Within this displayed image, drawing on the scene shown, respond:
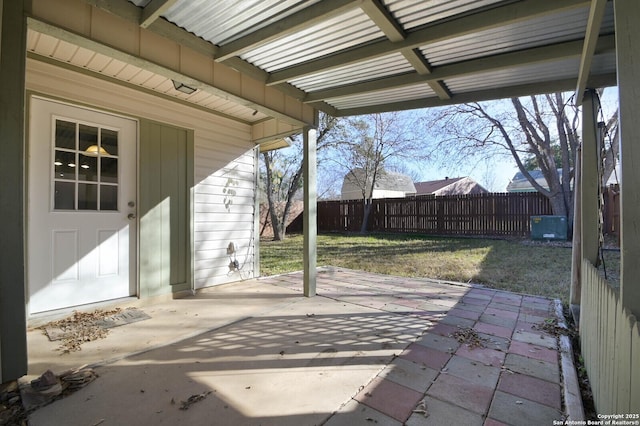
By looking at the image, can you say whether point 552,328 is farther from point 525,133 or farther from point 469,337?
point 525,133

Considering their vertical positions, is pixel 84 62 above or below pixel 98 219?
above

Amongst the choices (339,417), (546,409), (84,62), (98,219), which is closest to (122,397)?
(339,417)

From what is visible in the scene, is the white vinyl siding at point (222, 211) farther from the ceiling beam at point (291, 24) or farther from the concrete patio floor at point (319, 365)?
the ceiling beam at point (291, 24)

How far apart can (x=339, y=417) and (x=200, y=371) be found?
3.39ft

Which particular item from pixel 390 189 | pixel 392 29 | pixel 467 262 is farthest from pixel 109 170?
pixel 390 189

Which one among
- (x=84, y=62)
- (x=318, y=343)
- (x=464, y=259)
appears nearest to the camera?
(x=318, y=343)

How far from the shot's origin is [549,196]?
9.31 meters

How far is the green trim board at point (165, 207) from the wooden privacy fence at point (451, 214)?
9.83 metres

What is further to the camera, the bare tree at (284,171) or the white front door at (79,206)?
the bare tree at (284,171)

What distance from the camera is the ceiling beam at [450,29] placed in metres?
1.78

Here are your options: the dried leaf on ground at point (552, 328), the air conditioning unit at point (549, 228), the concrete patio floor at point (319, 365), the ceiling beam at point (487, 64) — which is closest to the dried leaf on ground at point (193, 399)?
the concrete patio floor at point (319, 365)

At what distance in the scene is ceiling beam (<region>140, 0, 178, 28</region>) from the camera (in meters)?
1.86

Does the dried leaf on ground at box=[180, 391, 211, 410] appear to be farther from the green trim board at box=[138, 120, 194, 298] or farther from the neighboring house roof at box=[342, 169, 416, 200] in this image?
the neighboring house roof at box=[342, 169, 416, 200]

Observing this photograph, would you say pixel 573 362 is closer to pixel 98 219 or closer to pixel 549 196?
pixel 98 219
